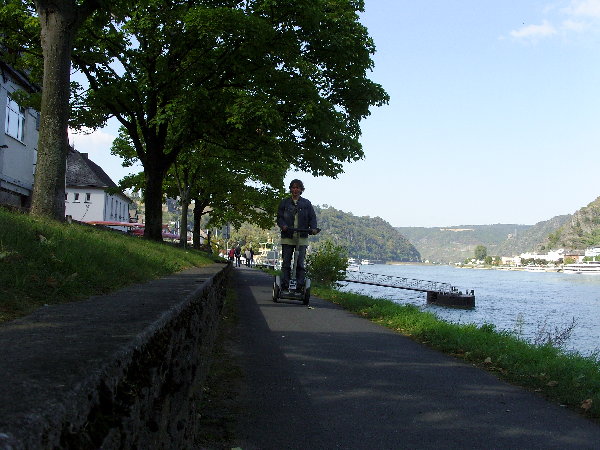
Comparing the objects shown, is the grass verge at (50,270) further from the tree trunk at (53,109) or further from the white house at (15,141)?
the white house at (15,141)

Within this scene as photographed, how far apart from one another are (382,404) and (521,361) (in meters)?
2.88

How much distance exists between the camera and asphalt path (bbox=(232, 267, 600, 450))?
364 cm

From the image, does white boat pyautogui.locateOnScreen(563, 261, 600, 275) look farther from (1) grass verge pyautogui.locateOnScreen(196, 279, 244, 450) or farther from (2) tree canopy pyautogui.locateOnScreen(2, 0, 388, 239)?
(1) grass verge pyautogui.locateOnScreen(196, 279, 244, 450)

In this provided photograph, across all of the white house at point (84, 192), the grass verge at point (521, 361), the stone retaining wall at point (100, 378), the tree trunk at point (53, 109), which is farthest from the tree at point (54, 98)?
the white house at point (84, 192)

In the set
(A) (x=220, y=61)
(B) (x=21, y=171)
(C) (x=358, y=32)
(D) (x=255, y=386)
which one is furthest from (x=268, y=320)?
(B) (x=21, y=171)

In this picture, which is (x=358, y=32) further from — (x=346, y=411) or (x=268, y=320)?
(x=346, y=411)

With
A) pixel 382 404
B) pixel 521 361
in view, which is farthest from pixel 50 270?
pixel 521 361

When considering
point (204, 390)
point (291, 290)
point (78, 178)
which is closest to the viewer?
point (204, 390)

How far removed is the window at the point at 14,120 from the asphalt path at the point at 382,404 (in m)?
23.6

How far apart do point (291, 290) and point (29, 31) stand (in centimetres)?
1243

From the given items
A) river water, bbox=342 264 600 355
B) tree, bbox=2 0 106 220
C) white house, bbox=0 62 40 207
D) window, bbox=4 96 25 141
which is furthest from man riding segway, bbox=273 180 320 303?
window, bbox=4 96 25 141

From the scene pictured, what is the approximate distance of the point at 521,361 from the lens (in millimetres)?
6598

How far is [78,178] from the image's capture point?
67.1 metres

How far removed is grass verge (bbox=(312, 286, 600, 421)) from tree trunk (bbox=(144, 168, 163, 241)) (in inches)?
484
